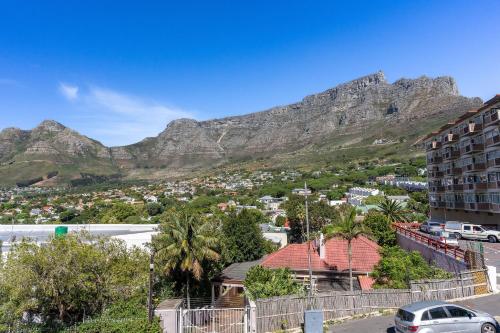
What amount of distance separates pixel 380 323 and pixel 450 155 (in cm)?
4800

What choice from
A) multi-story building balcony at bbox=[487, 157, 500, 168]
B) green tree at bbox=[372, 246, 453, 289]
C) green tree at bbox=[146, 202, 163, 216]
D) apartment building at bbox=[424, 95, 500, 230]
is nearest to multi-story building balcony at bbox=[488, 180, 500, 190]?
apartment building at bbox=[424, 95, 500, 230]

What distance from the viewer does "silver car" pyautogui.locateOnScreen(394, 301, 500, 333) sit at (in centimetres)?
1296

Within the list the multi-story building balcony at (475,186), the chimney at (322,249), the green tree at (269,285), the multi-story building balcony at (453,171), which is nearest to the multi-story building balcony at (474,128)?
the multi-story building balcony at (475,186)

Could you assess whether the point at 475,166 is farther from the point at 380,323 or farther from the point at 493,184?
the point at 380,323

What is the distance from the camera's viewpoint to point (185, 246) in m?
26.7

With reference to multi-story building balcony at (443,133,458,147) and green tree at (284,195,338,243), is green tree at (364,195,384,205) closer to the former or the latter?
green tree at (284,195,338,243)

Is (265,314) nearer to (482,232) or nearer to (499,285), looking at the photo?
(499,285)

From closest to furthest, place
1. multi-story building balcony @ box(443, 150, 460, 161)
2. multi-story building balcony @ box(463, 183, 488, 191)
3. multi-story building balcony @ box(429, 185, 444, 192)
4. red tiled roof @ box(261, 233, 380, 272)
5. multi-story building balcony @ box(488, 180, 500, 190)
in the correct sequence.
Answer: red tiled roof @ box(261, 233, 380, 272)
multi-story building balcony @ box(488, 180, 500, 190)
multi-story building balcony @ box(463, 183, 488, 191)
multi-story building balcony @ box(443, 150, 460, 161)
multi-story building balcony @ box(429, 185, 444, 192)

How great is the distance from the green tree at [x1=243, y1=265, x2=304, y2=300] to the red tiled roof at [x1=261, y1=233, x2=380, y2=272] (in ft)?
21.3

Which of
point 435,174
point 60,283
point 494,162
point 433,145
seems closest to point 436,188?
point 435,174

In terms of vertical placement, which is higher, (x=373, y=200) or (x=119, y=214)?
(x=373, y=200)

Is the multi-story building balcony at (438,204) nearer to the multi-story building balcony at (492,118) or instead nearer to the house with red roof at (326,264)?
the multi-story building balcony at (492,118)

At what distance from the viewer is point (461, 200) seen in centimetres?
5522

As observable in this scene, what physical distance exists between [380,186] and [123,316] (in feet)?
438
